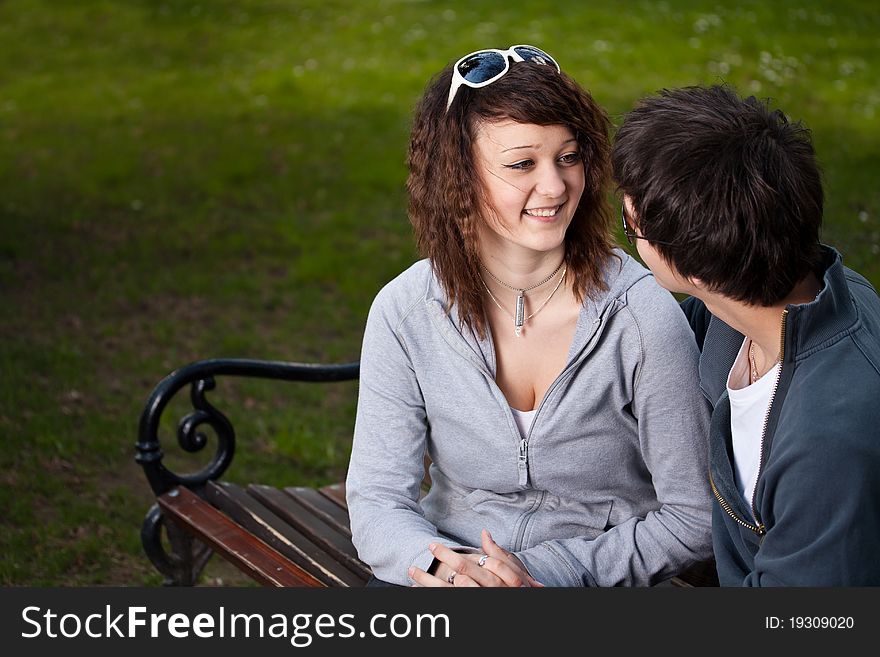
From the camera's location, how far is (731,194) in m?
2.24

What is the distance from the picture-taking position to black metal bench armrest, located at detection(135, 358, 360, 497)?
12.2ft

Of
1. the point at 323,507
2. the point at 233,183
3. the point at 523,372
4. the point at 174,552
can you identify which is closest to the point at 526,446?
the point at 523,372

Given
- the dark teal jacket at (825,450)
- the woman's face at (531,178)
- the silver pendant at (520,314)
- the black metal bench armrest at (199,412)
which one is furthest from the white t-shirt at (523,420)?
the black metal bench armrest at (199,412)

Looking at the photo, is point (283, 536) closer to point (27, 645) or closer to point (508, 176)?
point (27, 645)

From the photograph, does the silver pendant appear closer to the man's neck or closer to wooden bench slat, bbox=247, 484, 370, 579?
the man's neck

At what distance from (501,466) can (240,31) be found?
12.3 meters

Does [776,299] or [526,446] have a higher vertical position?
[776,299]

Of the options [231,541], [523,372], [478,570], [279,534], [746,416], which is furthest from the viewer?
[279,534]

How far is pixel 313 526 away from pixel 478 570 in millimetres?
973

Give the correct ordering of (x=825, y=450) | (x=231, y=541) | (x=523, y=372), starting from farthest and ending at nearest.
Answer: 1. (x=231, y=541)
2. (x=523, y=372)
3. (x=825, y=450)

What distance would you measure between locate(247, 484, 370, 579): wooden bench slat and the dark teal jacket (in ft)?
4.25

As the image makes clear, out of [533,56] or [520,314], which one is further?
[520,314]

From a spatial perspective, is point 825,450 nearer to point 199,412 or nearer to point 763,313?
point 763,313

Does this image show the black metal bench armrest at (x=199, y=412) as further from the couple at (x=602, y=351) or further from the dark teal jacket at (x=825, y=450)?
the dark teal jacket at (x=825, y=450)
